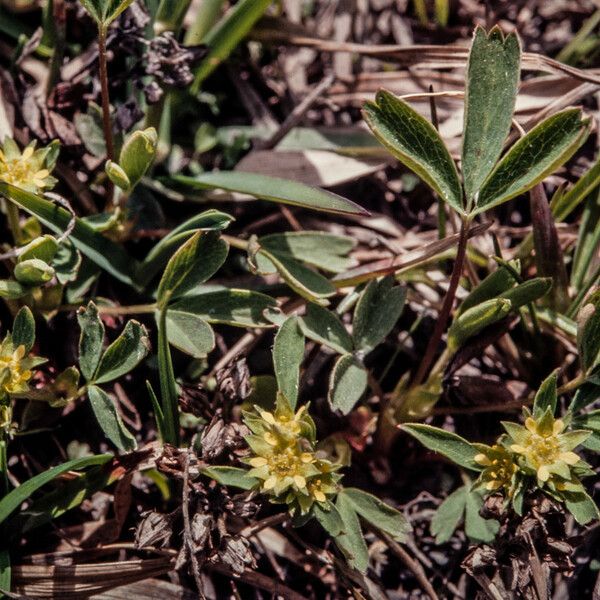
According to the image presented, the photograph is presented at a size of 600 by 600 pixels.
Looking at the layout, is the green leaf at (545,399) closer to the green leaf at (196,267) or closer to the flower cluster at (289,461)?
the flower cluster at (289,461)

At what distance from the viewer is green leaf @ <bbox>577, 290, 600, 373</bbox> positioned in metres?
1.67

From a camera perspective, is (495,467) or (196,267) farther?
(196,267)

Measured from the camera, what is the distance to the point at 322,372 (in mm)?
2166

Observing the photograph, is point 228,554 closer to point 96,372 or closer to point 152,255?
point 96,372

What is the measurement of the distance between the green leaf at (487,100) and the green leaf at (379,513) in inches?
29.7

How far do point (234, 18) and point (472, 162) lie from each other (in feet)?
3.21

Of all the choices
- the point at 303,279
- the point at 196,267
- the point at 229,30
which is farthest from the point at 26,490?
the point at 229,30

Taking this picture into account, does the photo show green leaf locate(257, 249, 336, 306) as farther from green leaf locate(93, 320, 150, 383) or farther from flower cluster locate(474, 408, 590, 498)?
flower cluster locate(474, 408, 590, 498)

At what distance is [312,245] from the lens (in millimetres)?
2045

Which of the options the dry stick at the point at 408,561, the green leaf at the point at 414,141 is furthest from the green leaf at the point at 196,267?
the dry stick at the point at 408,561

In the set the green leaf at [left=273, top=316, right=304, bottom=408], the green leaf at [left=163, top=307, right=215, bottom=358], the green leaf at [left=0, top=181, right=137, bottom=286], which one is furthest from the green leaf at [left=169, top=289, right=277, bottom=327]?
the green leaf at [left=0, top=181, right=137, bottom=286]

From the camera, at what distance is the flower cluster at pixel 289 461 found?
61.7 inches

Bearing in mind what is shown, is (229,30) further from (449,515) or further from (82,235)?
(449,515)

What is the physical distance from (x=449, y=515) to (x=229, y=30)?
1.55 m
